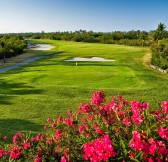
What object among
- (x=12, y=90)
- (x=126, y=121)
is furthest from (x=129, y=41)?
(x=126, y=121)

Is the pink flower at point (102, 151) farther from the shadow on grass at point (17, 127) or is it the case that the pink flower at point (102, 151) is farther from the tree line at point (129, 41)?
the tree line at point (129, 41)

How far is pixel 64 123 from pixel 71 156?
3.33 feet

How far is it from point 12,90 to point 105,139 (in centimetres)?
2149

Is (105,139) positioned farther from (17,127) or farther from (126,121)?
(17,127)

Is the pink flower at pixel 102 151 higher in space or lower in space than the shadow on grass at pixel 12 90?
higher

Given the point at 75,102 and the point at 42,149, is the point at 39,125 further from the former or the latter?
the point at 42,149

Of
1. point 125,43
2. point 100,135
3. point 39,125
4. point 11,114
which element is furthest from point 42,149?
point 125,43

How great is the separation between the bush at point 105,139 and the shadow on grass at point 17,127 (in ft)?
27.1

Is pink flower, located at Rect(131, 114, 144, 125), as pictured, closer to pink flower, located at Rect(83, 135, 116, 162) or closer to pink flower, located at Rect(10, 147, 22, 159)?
pink flower, located at Rect(83, 135, 116, 162)

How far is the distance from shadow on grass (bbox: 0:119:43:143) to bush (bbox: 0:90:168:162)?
825 centimetres

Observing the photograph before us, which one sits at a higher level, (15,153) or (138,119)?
(138,119)

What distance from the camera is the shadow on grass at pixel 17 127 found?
50.3 feet

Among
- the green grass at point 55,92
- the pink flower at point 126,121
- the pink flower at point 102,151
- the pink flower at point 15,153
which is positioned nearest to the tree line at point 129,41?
the green grass at point 55,92

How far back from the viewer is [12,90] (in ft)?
84.8
